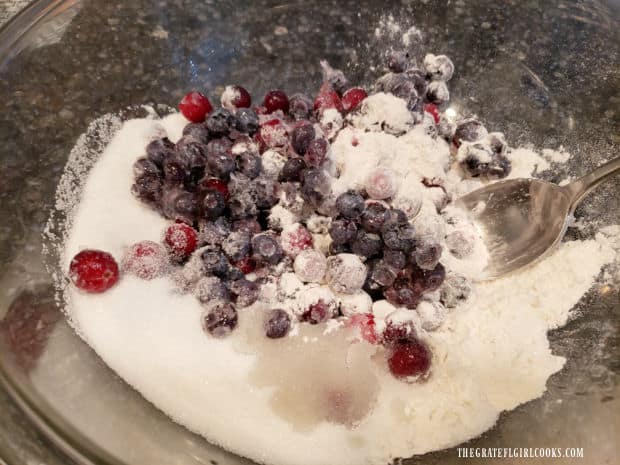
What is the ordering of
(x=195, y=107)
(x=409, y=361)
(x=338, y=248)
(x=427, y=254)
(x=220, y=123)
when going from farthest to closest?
(x=195, y=107) → (x=220, y=123) → (x=338, y=248) → (x=427, y=254) → (x=409, y=361)

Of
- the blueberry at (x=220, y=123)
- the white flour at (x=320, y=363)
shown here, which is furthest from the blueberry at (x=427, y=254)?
the blueberry at (x=220, y=123)

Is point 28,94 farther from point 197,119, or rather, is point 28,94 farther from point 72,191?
point 197,119

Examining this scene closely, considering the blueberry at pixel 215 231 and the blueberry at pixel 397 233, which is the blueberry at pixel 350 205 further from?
the blueberry at pixel 215 231

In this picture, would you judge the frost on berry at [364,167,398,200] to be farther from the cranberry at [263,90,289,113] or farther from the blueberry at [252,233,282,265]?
the cranberry at [263,90,289,113]

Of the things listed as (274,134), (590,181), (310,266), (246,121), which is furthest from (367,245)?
(590,181)

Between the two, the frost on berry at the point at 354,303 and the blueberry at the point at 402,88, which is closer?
the frost on berry at the point at 354,303

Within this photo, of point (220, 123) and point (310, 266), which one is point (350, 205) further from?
point (220, 123)

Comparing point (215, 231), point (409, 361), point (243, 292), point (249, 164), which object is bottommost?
point (409, 361)

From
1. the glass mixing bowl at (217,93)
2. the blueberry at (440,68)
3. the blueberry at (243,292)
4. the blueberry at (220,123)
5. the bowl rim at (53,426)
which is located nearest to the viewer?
the bowl rim at (53,426)
